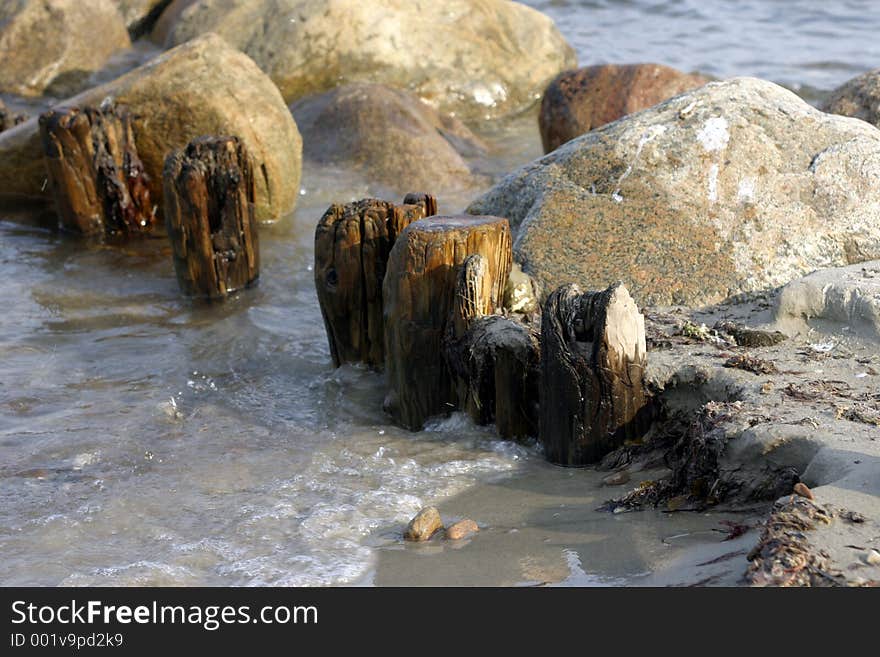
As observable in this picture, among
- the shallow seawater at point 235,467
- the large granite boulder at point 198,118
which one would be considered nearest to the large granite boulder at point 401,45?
the large granite boulder at point 198,118

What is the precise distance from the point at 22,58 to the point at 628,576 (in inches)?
492

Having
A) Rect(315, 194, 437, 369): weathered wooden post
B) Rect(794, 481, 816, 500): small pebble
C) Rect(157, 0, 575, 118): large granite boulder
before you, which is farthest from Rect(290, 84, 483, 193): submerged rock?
Rect(794, 481, 816, 500): small pebble

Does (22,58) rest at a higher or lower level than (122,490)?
higher

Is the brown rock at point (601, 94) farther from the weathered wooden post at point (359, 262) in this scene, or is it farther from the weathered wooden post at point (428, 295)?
the weathered wooden post at point (428, 295)

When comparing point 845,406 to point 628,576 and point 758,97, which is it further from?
point 758,97

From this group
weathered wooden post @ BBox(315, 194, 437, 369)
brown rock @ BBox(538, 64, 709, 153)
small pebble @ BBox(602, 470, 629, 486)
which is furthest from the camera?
brown rock @ BBox(538, 64, 709, 153)

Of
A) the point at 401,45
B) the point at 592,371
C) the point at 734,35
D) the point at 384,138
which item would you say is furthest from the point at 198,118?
the point at 734,35

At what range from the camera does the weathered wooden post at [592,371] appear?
441 cm

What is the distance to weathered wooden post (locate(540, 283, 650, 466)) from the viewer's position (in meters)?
4.41

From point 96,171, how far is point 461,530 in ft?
18.6

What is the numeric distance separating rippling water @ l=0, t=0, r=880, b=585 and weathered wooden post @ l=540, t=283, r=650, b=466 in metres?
0.21

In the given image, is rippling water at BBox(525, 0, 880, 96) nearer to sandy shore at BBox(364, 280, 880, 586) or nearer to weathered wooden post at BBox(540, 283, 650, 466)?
sandy shore at BBox(364, 280, 880, 586)
